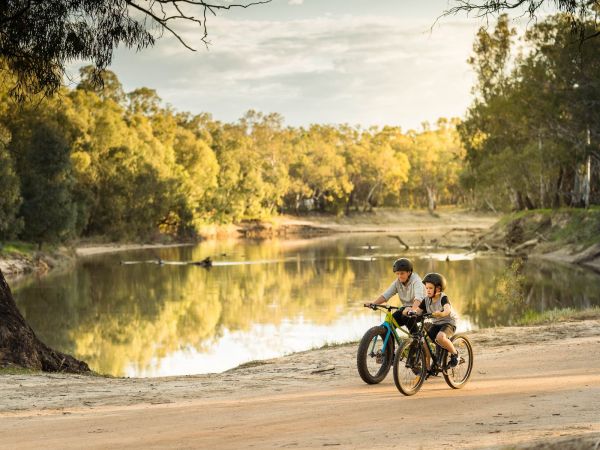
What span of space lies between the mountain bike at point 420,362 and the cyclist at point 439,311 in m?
0.10

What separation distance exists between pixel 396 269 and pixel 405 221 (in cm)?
8832

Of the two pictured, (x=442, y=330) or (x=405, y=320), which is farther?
(x=405, y=320)

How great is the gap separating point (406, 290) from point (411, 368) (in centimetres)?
95

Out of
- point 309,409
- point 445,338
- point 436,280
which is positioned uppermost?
point 436,280

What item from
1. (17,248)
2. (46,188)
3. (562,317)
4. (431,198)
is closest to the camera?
(562,317)

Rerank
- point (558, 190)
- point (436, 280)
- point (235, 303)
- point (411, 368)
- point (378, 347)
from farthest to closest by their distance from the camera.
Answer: point (558, 190), point (235, 303), point (378, 347), point (436, 280), point (411, 368)

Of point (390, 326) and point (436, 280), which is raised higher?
point (436, 280)

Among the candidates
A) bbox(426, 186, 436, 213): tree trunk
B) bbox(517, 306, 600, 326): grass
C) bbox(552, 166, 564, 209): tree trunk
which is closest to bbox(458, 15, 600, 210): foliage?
bbox(552, 166, 564, 209): tree trunk

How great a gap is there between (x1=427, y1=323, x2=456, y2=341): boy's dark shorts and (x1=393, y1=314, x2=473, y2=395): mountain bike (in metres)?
0.08

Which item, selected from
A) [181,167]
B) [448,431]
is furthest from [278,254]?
[448,431]

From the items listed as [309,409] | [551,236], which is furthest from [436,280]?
[551,236]

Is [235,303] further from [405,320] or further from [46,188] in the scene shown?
[46,188]

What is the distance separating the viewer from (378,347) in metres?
9.14

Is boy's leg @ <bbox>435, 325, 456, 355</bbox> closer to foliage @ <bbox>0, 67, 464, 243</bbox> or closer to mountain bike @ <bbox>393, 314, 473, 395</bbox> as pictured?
mountain bike @ <bbox>393, 314, 473, 395</bbox>
